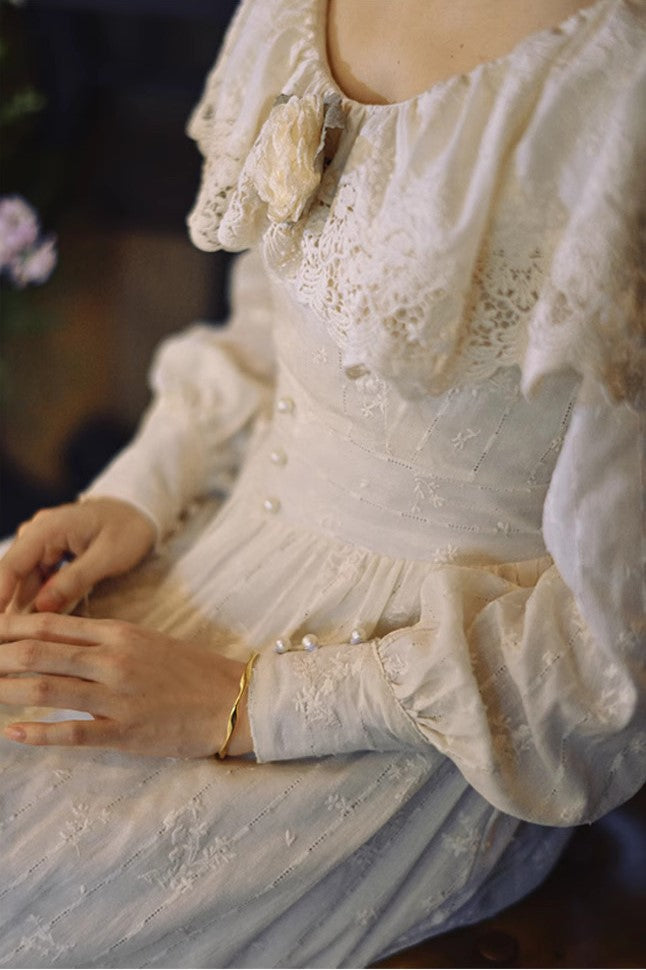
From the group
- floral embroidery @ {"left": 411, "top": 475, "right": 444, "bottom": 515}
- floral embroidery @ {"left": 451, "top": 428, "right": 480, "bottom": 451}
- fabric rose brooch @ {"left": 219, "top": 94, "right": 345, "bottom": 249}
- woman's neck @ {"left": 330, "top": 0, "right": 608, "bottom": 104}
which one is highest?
woman's neck @ {"left": 330, "top": 0, "right": 608, "bottom": 104}

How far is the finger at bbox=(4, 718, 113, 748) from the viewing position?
2.58ft

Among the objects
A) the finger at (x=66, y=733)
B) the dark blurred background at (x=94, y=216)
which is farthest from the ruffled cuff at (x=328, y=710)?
the dark blurred background at (x=94, y=216)

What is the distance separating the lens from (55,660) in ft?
2.68

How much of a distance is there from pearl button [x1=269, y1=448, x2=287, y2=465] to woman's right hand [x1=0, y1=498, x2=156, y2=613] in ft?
0.53

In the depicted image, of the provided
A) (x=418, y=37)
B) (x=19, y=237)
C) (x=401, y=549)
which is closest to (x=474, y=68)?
(x=418, y=37)

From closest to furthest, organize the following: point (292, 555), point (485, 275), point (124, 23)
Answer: point (485, 275) → point (292, 555) → point (124, 23)

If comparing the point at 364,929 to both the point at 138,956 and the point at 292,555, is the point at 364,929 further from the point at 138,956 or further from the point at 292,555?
the point at 292,555

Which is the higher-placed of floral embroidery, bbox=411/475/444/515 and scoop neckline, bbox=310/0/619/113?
scoop neckline, bbox=310/0/619/113

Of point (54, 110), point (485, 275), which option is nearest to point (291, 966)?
point (485, 275)

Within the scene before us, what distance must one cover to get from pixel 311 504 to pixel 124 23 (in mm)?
1247

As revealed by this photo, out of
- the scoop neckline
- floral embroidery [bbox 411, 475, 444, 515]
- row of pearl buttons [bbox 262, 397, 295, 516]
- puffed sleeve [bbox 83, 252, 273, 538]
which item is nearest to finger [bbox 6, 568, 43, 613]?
puffed sleeve [bbox 83, 252, 273, 538]

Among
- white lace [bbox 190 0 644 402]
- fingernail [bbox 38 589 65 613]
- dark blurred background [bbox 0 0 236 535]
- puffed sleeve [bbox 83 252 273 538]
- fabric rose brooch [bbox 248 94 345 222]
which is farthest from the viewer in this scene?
dark blurred background [bbox 0 0 236 535]

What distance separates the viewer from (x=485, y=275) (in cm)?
71

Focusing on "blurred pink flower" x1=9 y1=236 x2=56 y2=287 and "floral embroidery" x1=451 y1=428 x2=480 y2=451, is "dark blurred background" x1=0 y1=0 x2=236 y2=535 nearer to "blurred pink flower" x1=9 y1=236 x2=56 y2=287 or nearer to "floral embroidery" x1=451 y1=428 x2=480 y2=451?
"blurred pink flower" x1=9 y1=236 x2=56 y2=287
